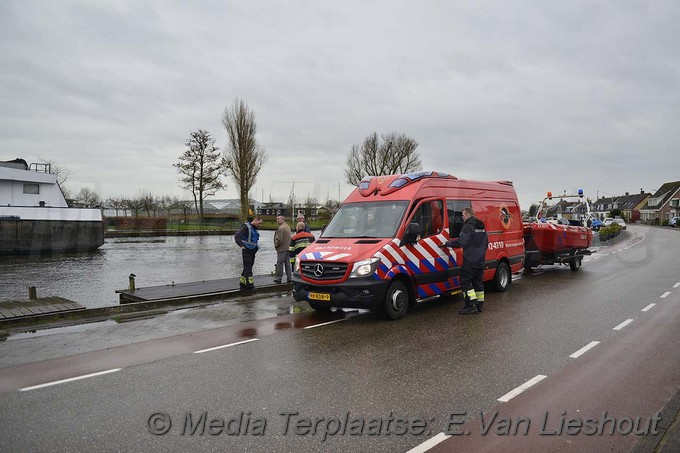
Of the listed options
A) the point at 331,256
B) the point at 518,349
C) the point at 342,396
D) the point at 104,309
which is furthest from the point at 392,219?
the point at 104,309

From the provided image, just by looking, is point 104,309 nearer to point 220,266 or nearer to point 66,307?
point 66,307

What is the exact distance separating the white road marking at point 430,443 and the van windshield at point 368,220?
16.2 ft

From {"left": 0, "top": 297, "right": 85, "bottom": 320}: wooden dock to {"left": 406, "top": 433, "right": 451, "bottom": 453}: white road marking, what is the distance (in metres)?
7.89

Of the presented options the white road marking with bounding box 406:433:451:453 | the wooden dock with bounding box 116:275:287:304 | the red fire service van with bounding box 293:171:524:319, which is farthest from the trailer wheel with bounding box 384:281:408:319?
the wooden dock with bounding box 116:275:287:304

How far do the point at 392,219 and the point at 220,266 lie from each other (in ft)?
43.2

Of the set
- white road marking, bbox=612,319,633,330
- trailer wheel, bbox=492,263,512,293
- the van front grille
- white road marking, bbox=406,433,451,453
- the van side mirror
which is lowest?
white road marking, bbox=406,433,451,453

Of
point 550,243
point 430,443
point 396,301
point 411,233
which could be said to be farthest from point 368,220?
point 550,243

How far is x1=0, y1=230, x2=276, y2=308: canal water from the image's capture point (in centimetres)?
1374

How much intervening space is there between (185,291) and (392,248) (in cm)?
561

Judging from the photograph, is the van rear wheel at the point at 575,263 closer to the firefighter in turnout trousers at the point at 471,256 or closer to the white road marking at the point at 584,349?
the firefighter in turnout trousers at the point at 471,256

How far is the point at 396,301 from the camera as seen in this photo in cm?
859

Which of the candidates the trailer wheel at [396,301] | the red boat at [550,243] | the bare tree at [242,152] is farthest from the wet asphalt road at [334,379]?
the bare tree at [242,152]

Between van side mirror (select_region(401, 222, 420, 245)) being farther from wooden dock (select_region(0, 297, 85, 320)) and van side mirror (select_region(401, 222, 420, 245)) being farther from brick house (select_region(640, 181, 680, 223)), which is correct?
brick house (select_region(640, 181, 680, 223))

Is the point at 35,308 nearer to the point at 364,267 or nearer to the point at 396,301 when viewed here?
the point at 364,267
